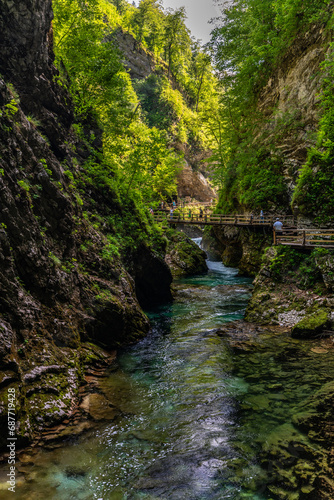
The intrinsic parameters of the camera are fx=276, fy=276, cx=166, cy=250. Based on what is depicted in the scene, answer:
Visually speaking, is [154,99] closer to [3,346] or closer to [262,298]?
[262,298]

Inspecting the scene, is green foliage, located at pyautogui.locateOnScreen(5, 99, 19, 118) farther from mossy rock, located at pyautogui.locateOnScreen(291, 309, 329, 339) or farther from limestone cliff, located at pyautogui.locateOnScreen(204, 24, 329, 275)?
limestone cliff, located at pyautogui.locateOnScreen(204, 24, 329, 275)

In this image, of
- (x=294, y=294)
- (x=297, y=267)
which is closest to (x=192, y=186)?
(x=297, y=267)

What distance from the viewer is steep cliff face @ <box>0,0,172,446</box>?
14.9 feet

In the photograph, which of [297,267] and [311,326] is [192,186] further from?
[311,326]

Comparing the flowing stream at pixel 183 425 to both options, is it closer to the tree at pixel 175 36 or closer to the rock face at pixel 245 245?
the rock face at pixel 245 245

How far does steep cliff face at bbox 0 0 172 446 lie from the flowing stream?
2.54 ft

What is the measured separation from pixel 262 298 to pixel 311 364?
4.31 metres

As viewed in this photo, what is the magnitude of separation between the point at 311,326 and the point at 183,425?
5.69 meters

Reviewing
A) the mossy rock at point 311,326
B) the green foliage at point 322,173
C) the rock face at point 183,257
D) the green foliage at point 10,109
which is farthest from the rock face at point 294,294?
the rock face at point 183,257

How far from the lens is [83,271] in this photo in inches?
309

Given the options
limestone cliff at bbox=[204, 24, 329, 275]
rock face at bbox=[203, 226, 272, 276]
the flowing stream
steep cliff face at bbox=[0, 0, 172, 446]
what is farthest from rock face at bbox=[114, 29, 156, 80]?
the flowing stream

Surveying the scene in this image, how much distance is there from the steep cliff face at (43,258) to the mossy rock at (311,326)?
4975mm

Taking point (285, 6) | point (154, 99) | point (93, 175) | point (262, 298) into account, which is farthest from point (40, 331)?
point (154, 99)

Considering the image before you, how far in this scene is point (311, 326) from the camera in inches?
338
